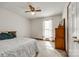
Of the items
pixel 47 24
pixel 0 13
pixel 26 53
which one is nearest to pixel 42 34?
pixel 47 24

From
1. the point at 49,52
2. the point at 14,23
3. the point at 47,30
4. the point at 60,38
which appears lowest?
the point at 49,52

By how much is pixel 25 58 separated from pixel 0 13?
3737mm

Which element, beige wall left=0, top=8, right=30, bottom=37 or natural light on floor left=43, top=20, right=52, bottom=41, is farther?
natural light on floor left=43, top=20, right=52, bottom=41

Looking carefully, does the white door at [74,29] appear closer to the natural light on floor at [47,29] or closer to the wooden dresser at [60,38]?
the wooden dresser at [60,38]

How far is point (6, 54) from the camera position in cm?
263

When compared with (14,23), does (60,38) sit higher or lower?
lower

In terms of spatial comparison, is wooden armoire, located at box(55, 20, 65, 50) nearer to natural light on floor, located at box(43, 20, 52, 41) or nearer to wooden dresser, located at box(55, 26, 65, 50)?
wooden dresser, located at box(55, 26, 65, 50)

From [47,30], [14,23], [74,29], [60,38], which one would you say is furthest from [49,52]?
[47,30]

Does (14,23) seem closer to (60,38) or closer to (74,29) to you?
(60,38)

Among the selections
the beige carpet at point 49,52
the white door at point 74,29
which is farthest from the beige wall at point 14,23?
the white door at point 74,29

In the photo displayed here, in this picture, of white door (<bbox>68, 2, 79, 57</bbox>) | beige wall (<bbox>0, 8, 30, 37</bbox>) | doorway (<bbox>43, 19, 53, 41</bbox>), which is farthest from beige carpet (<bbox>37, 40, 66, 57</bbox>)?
doorway (<bbox>43, 19, 53, 41</bbox>)

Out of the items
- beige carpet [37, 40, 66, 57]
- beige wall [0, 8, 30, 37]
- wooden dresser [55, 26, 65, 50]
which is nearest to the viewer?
beige carpet [37, 40, 66, 57]

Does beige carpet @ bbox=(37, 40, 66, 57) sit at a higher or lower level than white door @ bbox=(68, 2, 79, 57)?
lower

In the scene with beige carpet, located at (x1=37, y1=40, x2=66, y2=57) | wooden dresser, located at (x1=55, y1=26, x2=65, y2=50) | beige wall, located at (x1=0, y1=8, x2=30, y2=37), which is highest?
beige wall, located at (x1=0, y1=8, x2=30, y2=37)
